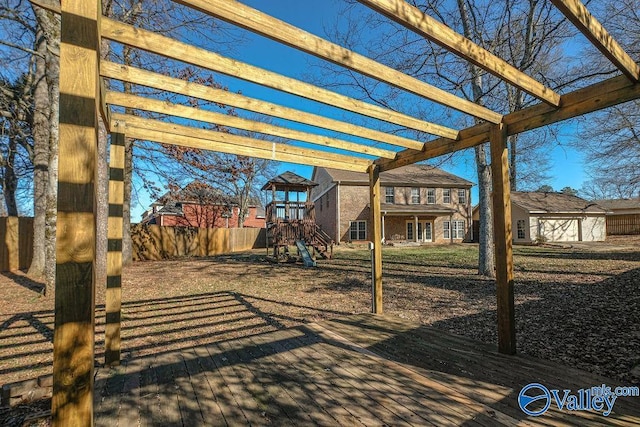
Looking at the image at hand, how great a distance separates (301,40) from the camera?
227cm

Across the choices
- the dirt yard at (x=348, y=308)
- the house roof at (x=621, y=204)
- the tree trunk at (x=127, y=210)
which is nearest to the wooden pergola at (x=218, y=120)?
the dirt yard at (x=348, y=308)

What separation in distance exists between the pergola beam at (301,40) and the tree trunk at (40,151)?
392 inches

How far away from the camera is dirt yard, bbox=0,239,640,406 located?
4184mm

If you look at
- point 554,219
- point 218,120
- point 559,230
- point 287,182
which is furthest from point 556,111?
point 559,230

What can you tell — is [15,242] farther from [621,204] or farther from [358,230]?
[621,204]

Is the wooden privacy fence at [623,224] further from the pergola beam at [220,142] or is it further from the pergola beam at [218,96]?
the pergola beam at [218,96]

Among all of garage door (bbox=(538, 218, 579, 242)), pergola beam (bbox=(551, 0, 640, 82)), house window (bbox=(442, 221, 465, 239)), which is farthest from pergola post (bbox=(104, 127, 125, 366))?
garage door (bbox=(538, 218, 579, 242))

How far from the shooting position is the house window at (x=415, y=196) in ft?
86.9

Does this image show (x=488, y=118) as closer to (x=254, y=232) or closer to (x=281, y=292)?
(x=281, y=292)

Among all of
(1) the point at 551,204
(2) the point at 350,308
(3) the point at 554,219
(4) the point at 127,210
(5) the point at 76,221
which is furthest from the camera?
(1) the point at 551,204

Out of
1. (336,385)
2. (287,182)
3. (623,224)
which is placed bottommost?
(336,385)

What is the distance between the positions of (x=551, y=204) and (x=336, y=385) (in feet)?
96.5

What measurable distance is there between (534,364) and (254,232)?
2415 cm

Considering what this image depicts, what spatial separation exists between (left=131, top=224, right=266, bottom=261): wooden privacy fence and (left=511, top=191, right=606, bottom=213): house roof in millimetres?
22073
